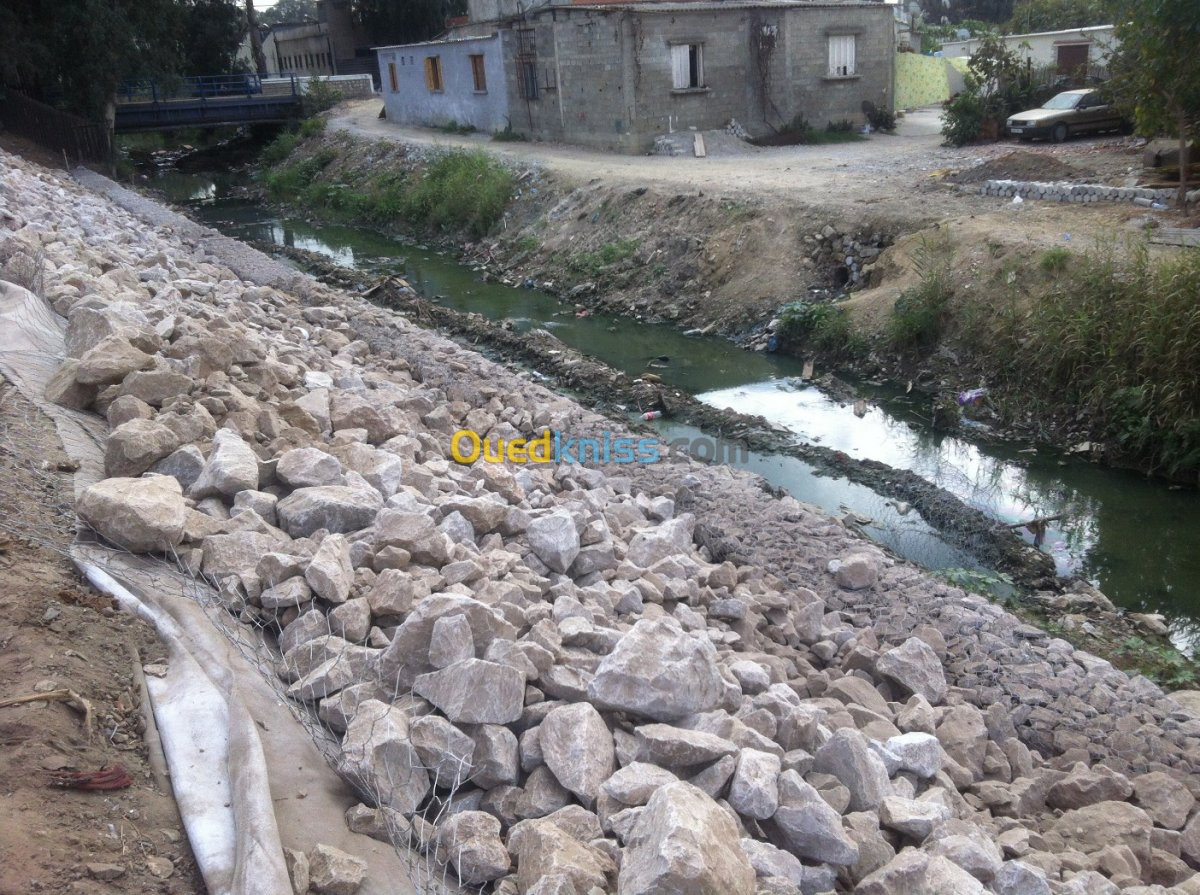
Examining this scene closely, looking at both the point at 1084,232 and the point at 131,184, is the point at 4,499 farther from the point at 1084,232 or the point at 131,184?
the point at 131,184

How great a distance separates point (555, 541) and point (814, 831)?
2384 mm

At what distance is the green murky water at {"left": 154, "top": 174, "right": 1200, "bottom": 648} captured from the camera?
7332mm

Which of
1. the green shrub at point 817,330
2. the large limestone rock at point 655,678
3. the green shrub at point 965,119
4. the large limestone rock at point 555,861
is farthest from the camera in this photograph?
the green shrub at point 965,119

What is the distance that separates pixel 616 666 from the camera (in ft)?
11.8

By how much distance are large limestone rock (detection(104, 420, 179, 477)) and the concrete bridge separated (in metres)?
27.1

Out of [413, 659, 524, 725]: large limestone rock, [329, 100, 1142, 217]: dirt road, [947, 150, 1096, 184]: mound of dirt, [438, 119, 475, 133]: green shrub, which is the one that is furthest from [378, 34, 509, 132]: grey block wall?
→ [413, 659, 524, 725]: large limestone rock

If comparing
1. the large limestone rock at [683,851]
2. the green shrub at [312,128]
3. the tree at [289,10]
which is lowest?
the large limestone rock at [683,851]

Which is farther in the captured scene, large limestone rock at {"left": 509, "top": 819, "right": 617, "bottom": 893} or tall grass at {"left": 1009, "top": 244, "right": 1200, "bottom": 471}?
tall grass at {"left": 1009, "top": 244, "right": 1200, "bottom": 471}

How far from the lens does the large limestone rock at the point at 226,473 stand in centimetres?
483

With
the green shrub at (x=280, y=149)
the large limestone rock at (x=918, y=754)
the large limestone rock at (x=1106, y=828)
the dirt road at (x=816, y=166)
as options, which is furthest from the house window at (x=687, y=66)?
the large limestone rock at (x=1106, y=828)

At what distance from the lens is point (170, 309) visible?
835cm

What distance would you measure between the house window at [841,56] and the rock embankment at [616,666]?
61.7ft

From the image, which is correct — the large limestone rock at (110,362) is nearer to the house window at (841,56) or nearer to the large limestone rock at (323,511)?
the large limestone rock at (323,511)

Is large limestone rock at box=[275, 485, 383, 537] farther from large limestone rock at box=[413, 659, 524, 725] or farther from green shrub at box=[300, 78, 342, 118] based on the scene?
green shrub at box=[300, 78, 342, 118]
